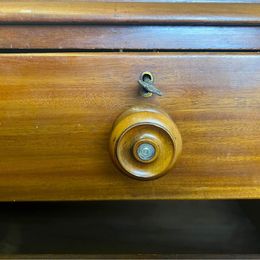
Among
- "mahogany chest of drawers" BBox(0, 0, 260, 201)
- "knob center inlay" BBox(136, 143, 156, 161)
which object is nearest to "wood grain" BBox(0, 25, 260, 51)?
"mahogany chest of drawers" BBox(0, 0, 260, 201)

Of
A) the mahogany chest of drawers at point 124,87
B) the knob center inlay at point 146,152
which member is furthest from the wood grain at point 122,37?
the knob center inlay at point 146,152

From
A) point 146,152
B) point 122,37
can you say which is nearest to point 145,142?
point 146,152

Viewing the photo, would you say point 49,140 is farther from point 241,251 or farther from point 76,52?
point 241,251

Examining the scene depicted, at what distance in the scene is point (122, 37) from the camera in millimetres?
458

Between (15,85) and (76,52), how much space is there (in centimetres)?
8

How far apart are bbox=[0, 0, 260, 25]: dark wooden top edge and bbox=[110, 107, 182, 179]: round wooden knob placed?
10 cm

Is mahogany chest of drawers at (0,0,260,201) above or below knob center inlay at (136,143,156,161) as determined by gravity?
above

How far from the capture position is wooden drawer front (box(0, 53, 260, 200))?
45cm

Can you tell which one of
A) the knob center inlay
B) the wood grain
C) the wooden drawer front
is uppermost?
the wood grain

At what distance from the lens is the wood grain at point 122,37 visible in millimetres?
455

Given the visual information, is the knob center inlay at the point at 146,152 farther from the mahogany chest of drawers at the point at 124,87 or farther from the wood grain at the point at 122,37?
the wood grain at the point at 122,37

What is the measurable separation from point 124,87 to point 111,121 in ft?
0.14

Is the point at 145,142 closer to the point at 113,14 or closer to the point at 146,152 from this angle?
the point at 146,152

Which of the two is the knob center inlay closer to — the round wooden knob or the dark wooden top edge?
the round wooden knob
